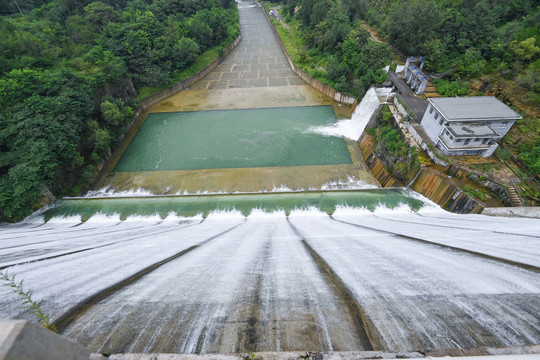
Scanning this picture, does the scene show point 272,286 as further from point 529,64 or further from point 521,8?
point 521,8

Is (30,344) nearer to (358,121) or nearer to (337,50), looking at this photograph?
(358,121)

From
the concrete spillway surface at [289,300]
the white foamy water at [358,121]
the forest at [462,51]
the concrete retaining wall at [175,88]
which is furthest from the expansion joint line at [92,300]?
the concrete retaining wall at [175,88]

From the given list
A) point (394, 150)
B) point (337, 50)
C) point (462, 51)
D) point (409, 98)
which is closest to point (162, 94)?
point (337, 50)

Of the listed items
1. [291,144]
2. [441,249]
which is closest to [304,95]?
[291,144]

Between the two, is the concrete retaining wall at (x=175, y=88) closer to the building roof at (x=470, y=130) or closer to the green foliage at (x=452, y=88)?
the building roof at (x=470, y=130)

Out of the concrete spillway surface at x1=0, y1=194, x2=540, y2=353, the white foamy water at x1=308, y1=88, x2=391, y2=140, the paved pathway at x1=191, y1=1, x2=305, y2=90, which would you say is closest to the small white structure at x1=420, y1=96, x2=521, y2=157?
the white foamy water at x1=308, y1=88, x2=391, y2=140
